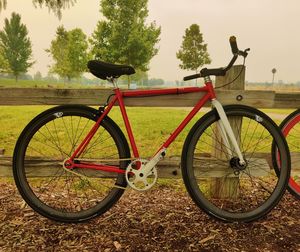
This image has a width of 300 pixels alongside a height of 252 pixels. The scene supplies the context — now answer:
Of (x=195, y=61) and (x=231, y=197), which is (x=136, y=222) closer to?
(x=231, y=197)

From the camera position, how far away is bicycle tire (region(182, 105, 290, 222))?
10.6ft

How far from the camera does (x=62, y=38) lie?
57.1 meters

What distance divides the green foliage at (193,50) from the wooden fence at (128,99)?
46.2m

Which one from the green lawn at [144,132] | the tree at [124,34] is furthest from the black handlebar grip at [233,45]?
the tree at [124,34]

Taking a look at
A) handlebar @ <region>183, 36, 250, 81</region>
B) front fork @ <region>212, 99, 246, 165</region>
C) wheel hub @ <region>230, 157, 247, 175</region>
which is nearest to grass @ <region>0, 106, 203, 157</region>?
wheel hub @ <region>230, 157, 247, 175</region>

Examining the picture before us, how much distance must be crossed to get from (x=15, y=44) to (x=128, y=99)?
59.5m

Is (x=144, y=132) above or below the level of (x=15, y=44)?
below

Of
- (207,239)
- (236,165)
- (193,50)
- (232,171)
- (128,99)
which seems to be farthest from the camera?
(193,50)

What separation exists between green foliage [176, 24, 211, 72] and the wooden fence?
46.2 meters

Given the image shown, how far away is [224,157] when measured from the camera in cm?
380

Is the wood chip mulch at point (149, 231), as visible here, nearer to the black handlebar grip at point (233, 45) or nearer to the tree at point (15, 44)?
the black handlebar grip at point (233, 45)

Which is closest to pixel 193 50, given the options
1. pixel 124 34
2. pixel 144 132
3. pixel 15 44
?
pixel 124 34

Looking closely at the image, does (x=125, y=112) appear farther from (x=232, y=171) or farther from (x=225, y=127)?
(x=232, y=171)

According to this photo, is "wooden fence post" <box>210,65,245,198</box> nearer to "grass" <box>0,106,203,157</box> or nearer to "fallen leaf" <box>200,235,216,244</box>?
"fallen leaf" <box>200,235,216,244</box>
